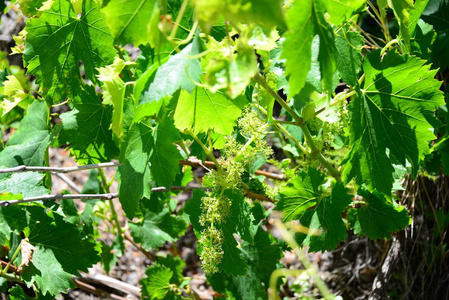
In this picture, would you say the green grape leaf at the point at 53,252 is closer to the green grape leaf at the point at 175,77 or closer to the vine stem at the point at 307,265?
the vine stem at the point at 307,265

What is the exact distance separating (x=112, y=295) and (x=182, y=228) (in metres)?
0.57

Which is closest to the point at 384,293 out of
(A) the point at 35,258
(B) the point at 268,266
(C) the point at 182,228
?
(B) the point at 268,266

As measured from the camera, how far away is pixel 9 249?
1.89m

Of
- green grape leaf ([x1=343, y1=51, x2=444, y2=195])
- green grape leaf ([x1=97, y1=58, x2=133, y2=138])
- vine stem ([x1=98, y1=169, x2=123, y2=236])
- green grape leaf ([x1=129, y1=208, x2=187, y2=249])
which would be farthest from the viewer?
green grape leaf ([x1=129, y1=208, x2=187, y2=249])

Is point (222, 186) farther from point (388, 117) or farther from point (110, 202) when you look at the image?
point (110, 202)

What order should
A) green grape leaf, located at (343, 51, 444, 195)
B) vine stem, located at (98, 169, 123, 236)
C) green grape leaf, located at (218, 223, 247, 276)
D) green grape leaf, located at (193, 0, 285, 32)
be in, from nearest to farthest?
green grape leaf, located at (193, 0, 285, 32) < green grape leaf, located at (343, 51, 444, 195) < green grape leaf, located at (218, 223, 247, 276) < vine stem, located at (98, 169, 123, 236)

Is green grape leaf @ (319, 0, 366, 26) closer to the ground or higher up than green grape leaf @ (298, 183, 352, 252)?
higher up

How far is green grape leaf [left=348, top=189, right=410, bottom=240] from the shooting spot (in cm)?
→ 145

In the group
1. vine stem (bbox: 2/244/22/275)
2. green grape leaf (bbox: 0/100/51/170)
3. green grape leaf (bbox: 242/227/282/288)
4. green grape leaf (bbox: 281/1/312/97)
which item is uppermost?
green grape leaf (bbox: 281/1/312/97)

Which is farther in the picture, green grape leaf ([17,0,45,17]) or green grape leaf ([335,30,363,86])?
green grape leaf ([17,0,45,17])

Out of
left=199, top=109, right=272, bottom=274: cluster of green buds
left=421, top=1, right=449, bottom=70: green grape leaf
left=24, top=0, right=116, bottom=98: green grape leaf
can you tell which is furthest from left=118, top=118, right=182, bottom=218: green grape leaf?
left=421, top=1, right=449, bottom=70: green grape leaf

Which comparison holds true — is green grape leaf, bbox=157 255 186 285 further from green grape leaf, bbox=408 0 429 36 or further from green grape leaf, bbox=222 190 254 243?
green grape leaf, bbox=408 0 429 36

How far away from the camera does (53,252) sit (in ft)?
5.26

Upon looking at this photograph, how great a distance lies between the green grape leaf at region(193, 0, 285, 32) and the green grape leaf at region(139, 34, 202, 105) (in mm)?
218
